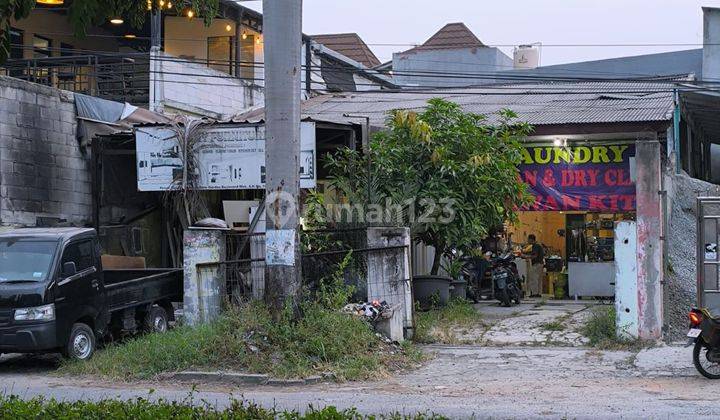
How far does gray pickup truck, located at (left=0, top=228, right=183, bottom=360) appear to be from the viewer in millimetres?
12766

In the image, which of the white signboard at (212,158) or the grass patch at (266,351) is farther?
the white signboard at (212,158)

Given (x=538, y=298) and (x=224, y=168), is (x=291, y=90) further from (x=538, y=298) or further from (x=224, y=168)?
(x=538, y=298)

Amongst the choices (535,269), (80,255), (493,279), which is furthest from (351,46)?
(80,255)

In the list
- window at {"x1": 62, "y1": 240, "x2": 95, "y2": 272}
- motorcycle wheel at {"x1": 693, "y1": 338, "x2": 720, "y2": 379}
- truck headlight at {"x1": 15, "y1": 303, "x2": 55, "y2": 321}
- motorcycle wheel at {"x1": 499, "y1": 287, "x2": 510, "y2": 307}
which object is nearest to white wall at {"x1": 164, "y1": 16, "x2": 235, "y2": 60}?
motorcycle wheel at {"x1": 499, "y1": 287, "x2": 510, "y2": 307}

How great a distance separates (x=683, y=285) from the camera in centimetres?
1489

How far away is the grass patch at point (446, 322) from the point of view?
14758 millimetres

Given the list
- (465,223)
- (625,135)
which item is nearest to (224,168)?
(465,223)

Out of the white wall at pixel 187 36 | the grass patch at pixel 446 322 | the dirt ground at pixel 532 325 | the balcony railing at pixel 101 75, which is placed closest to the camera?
the dirt ground at pixel 532 325

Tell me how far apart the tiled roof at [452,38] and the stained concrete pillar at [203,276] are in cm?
2529

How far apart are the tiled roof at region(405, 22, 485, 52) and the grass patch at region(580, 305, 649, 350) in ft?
83.1

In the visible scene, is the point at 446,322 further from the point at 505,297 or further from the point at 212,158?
the point at 212,158

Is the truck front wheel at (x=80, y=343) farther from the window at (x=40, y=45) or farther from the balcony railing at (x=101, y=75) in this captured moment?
the window at (x=40, y=45)

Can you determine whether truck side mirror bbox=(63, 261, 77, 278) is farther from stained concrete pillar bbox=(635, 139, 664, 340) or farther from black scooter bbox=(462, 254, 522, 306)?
black scooter bbox=(462, 254, 522, 306)

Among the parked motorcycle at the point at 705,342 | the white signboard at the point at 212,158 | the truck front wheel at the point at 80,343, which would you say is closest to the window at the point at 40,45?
the white signboard at the point at 212,158
